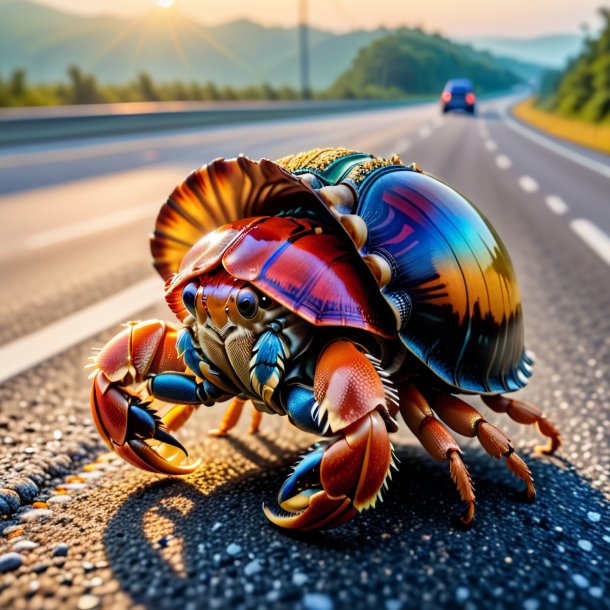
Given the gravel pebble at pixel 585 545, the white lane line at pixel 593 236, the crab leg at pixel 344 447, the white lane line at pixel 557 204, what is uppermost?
the crab leg at pixel 344 447

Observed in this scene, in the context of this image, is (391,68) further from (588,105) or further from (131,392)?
(588,105)

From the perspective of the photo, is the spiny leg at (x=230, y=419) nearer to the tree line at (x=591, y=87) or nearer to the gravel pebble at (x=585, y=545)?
the gravel pebble at (x=585, y=545)

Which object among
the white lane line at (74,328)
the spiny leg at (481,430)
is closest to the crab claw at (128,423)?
the spiny leg at (481,430)

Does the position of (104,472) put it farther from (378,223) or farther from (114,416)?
(378,223)

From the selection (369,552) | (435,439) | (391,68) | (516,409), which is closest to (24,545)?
(369,552)

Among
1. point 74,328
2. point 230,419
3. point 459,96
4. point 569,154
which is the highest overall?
point 230,419
